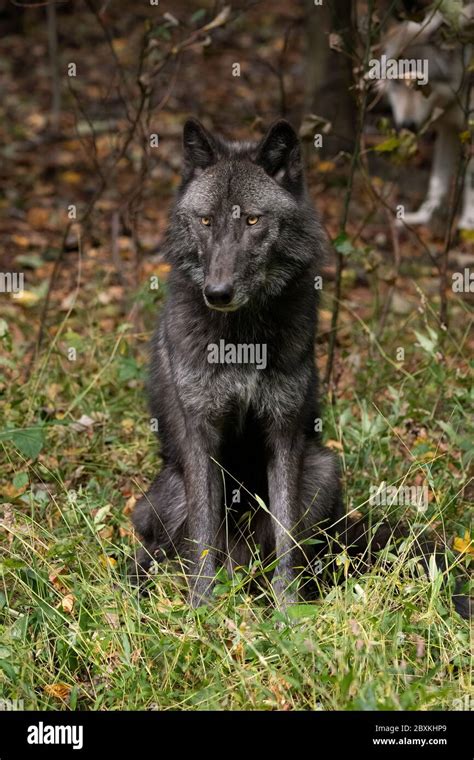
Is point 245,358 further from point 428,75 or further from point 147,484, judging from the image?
point 428,75

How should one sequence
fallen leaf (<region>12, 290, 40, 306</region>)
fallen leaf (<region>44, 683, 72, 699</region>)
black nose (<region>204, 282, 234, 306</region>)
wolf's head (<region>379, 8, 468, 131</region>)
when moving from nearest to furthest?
1. fallen leaf (<region>44, 683, 72, 699</region>)
2. black nose (<region>204, 282, 234, 306</region>)
3. fallen leaf (<region>12, 290, 40, 306</region>)
4. wolf's head (<region>379, 8, 468, 131</region>)

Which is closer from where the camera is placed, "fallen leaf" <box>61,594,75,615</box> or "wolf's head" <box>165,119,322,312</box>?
"fallen leaf" <box>61,594,75,615</box>

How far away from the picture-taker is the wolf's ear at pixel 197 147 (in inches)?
207

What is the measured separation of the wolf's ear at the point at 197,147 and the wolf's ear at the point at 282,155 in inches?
10.2

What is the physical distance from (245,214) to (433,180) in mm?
7847

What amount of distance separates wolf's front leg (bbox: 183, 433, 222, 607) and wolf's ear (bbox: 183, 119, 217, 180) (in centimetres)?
141

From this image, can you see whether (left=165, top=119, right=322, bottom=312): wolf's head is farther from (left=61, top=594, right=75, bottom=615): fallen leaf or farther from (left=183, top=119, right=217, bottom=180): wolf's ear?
(left=61, top=594, right=75, bottom=615): fallen leaf

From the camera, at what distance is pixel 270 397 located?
17.4 ft

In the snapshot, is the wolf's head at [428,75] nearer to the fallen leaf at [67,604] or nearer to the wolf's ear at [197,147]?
the wolf's ear at [197,147]

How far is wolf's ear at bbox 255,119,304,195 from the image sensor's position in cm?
518
